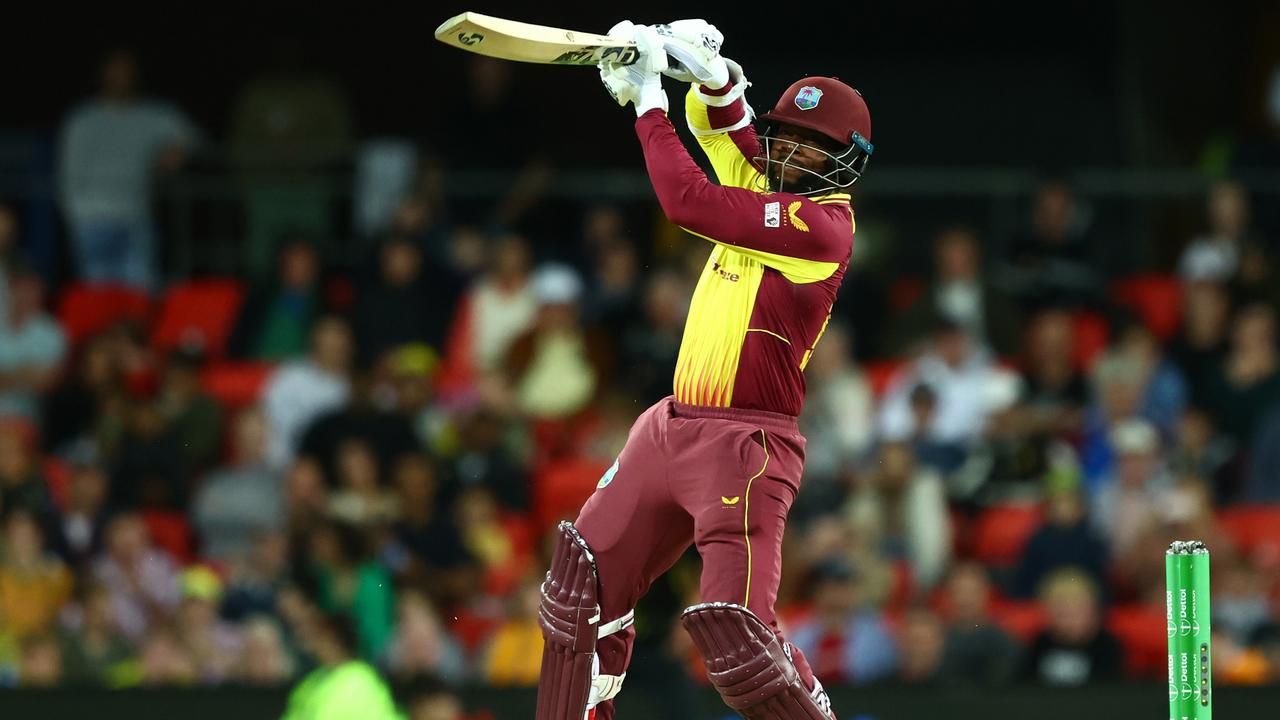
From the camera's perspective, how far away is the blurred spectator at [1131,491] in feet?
36.0

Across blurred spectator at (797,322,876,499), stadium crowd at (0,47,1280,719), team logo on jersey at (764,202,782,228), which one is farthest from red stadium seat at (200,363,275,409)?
team logo on jersey at (764,202,782,228)

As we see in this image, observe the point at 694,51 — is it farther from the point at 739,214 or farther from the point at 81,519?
the point at 81,519

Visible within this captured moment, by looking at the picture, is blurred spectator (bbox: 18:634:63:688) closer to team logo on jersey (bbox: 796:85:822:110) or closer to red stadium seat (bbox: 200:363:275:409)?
red stadium seat (bbox: 200:363:275:409)

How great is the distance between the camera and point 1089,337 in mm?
12547

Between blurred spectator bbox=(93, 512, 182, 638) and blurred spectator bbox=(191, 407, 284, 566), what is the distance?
0.38 meters

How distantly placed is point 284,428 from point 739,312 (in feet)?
19.8

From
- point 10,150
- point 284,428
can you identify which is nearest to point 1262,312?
point 284,428

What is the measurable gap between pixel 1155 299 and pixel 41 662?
7083 mm

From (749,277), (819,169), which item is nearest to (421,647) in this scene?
(749,277)

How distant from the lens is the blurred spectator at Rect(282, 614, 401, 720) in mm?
8727

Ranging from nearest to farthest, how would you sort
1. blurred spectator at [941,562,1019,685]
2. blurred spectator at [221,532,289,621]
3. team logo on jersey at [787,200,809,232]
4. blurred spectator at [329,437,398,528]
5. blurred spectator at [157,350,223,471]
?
team logo on jersey at [787,200,809,232] → blurred spectator at [941,562,1019,685] → blurred spectator at [221,532,289,621] → blurred spectator at [329,437,398,528] → blurred spectator at [157,350,223,471]

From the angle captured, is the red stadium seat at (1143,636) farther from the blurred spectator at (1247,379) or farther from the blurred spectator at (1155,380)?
the blurred spectator at (1247,379)

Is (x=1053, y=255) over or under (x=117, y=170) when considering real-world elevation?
under

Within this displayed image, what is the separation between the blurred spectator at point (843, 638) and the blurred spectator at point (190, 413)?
12.2 ft
